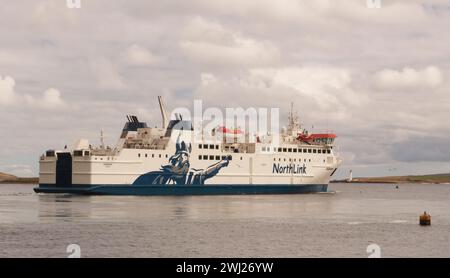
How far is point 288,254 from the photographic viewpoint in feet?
95.9

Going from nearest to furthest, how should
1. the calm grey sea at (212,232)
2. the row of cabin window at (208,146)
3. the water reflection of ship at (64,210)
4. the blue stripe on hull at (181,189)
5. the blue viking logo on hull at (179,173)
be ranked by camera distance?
1. the calm grey sea at (212,232)
2. the water reflection of ship at (64,210)
3. the blue stripe on hull at (181,189)
4. the blue viking logo on hull at (179,173)
5. the row of cabin window at (208,146)

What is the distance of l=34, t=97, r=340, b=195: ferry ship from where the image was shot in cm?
6725

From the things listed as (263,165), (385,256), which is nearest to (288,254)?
(385,256)

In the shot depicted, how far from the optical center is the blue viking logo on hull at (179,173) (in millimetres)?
68625

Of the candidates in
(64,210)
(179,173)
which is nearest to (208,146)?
(179,173)

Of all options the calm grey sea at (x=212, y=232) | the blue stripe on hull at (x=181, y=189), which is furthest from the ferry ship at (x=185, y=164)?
the calm grey sea at (x=212, y=232)

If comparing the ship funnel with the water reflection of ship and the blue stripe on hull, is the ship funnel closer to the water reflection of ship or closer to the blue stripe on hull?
the blue stripe on hull

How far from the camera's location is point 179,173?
70.6 meters

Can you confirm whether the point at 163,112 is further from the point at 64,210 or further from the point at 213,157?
the point at 64,210

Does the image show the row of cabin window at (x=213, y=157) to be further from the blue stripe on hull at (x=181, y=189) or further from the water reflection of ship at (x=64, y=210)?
the water reflection of ship at (x=64, y=210)

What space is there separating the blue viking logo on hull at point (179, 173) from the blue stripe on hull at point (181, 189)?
1.84 feet

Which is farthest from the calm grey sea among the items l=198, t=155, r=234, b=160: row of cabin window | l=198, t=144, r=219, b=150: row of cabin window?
l=198, t=144, r=219, b=150: row of cabin window

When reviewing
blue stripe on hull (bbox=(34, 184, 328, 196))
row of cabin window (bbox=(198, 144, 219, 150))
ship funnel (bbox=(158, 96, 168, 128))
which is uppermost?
ship funnel (bbox=(158, 96, 168, 128))
